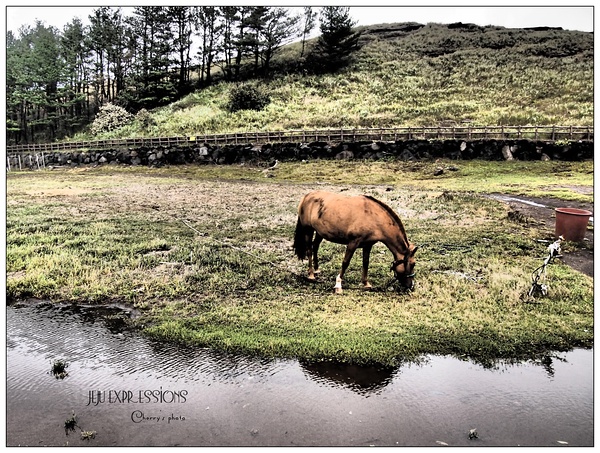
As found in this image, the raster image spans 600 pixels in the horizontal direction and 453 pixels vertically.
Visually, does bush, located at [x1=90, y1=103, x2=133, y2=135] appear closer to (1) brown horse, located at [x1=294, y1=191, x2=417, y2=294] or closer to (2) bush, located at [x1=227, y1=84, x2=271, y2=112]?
(2) bush, located at [x1=227, y1=84, x2=271, y2=112]

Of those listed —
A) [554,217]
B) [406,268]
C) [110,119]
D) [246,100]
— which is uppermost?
[246,100]

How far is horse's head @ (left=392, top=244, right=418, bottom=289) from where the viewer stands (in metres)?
9.41

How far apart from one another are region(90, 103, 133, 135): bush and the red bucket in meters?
54.4

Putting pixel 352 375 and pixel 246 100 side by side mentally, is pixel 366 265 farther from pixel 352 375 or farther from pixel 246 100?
pixel 246 100

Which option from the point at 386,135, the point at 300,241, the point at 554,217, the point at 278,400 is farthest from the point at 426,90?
the point at 278,400

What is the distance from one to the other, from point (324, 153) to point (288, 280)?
29435 mm

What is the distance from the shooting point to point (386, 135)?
38469mm

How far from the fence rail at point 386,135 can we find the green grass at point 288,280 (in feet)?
50.3

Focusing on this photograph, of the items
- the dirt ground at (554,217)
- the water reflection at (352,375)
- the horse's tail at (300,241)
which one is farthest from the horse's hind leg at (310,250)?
the dirt ground at (554,217)

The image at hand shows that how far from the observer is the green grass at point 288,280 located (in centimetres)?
795

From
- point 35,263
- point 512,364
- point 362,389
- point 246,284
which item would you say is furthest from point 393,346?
point 35,263

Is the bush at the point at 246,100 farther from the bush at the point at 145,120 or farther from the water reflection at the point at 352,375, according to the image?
the water reflection at the point at 352,375

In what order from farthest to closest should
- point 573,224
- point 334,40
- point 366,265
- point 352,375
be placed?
point 334,40, point 573,224, point 366,265, point 352,375

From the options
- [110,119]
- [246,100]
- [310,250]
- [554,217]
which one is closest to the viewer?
[310,250]
